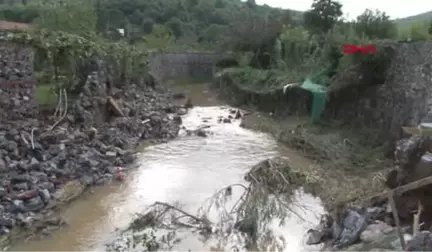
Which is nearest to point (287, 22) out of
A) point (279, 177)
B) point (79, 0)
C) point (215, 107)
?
point (215, 107)

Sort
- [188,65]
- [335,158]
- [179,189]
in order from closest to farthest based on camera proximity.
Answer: [179,189], [335,158], [188,65]

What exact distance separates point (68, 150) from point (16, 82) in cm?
226

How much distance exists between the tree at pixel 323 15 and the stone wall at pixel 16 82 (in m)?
21.2

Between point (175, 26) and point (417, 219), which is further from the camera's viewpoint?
point (175, 26)

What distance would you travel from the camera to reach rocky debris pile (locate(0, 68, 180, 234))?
8.02 metres

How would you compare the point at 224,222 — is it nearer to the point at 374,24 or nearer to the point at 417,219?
the point at 417,219

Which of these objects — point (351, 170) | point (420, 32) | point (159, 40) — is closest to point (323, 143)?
point (351, 170)

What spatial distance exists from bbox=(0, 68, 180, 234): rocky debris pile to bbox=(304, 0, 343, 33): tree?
17.4 metres

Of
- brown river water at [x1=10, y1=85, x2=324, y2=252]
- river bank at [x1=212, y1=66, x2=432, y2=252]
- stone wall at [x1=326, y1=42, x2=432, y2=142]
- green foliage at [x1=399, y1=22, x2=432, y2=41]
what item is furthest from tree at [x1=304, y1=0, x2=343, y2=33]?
green foliage at [x1=399, y1=22, x2=432, y2=41]

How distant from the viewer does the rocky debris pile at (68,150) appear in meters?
8.02

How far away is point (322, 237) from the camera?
23.0 feet

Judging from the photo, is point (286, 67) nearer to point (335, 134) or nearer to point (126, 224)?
point (335, 134)

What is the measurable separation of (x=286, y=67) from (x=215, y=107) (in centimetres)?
390

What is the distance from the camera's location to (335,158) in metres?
11.4
